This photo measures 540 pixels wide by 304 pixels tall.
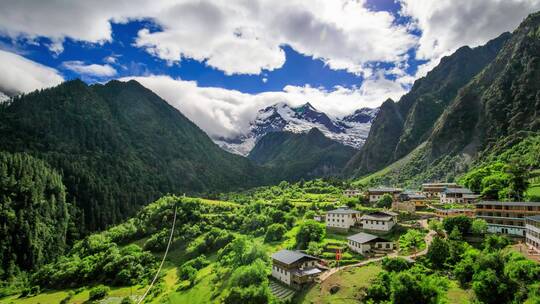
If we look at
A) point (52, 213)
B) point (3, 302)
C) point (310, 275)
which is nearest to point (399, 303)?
point (310, 275)

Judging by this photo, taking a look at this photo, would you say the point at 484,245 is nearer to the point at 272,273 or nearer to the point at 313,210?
the point at 272,273

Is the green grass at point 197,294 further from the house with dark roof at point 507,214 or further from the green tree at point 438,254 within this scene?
the house with dark roof at point 507,214

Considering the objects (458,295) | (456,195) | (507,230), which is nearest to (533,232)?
(507,230)

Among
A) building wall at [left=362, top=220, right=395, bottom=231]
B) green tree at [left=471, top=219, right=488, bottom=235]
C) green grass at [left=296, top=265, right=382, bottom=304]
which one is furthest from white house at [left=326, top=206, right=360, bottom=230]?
green tree at [left=471, top=219, right=488, bottom=235]

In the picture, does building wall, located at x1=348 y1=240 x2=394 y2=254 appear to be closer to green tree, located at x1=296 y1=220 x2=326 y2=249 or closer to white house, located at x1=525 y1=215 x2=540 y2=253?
green tree, located at x1=296 y1=220 x2=326 y2=249

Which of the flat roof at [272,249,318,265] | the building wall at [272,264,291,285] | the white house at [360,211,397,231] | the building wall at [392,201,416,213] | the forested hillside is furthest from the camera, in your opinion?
the forested hillside
